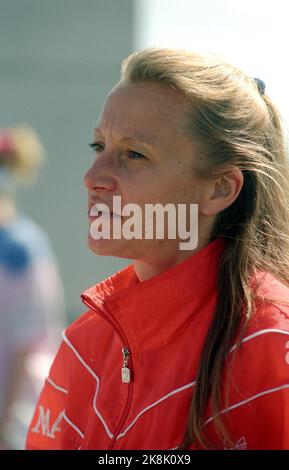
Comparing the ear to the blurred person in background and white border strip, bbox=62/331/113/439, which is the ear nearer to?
white border strip, bbox=62/331/113/439

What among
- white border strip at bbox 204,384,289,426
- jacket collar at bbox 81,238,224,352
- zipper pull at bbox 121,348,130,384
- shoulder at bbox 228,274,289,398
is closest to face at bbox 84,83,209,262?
jacket collar at bbox 81,238,224,352

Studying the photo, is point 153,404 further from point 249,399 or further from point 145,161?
point 145,161

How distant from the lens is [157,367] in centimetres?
189

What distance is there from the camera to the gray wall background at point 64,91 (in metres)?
7.16

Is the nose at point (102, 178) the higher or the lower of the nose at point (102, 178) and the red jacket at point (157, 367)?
the higher

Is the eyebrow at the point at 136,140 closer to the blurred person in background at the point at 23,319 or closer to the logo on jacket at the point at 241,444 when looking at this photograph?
the logo on jacket at the point at 241,444

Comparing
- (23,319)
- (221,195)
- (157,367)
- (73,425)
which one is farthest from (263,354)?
(23,319)

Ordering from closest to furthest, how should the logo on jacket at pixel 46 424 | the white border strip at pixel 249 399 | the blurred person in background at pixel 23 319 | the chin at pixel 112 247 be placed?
the white border strip at pixel 249 399 → the chin at pixel 112 247 → the logo on jacket at pixel 46 424 → the blurred person in background at pixel 23 319

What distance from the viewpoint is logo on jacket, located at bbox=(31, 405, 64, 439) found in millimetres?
2137

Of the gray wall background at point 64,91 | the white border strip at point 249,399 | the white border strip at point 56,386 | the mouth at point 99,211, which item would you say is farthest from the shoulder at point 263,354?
the gray wall background at point 64,91

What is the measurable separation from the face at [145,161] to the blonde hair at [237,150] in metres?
0.03

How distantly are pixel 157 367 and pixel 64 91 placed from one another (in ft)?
18.5

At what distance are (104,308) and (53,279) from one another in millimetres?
1786

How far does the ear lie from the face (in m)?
0.03
